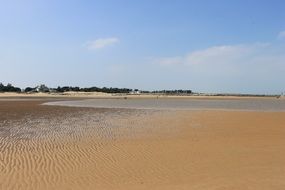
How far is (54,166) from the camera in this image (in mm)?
10195

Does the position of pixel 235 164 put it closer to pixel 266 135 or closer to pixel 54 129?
pixel 266 135

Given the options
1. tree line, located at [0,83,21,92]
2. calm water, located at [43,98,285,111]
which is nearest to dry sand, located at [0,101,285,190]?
calm water, located at [43,98,285,111]

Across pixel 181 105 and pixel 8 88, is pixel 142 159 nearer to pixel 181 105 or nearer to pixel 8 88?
pixel 181 105

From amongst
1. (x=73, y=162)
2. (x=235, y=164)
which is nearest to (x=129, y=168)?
(x=73, y=162)

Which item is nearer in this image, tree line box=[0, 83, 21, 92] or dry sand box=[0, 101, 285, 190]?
dry sand box=[0, 101, 285, 190]

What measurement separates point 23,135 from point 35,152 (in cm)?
460

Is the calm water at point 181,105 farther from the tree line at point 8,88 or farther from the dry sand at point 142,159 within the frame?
the tree line at point 8,88

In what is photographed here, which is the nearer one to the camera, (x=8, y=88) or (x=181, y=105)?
(x=181, y=105)

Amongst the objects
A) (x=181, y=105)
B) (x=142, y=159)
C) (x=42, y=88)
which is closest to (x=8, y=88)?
(x=42, y=88)

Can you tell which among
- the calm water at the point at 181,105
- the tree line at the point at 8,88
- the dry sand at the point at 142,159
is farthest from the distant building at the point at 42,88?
the dry sand at the point at 142,159

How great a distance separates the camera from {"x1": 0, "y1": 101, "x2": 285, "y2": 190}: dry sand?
8469mm

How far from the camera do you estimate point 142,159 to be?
1126 centimetres

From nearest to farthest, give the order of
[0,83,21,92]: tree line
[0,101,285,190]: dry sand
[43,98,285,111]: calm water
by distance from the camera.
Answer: [0,101,285,190]: dry sand → [43,98,285,111]: calm water → [0,83,21,92]: tree line

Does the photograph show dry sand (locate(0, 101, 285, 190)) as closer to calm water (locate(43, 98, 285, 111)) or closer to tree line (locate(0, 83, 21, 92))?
calm water (locate(43, 98, 285, 111))
